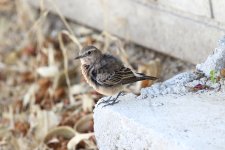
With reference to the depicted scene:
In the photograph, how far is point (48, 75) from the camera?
877 cm

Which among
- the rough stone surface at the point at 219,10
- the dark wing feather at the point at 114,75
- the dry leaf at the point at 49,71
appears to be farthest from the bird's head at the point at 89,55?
the dry leaf at the point at 49,71

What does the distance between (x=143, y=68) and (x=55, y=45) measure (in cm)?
232

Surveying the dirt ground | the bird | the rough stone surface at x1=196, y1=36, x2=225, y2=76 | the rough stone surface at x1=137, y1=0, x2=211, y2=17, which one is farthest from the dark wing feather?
the rough stone surface at x1=137, y1=0, x2=211, y2=17

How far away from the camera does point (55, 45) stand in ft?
31.4

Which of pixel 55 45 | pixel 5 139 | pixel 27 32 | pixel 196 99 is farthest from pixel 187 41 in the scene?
pixel 27 32

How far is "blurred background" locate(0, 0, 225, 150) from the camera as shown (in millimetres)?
7047

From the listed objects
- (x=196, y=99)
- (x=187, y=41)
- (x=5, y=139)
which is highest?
(x=187, y=41)

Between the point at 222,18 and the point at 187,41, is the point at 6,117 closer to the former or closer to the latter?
the point at 187,41

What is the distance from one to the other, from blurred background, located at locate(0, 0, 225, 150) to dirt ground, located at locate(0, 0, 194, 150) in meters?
0.01

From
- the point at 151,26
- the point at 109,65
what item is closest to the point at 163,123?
the point at 109,65

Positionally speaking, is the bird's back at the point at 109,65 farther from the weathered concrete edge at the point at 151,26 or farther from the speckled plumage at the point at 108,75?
the weathered concrete edge at the point at 151,26

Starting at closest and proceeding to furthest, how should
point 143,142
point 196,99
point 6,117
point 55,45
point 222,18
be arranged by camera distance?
point 143,142
point 196,99
point 222,18
point 6,117
point 55,45

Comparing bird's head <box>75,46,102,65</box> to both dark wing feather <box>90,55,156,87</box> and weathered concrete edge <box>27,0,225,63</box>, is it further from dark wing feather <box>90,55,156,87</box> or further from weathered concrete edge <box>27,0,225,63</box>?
weathered concrete edge <box>27,0,225,63</box>

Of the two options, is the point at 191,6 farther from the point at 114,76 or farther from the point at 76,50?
the point at 76,50
